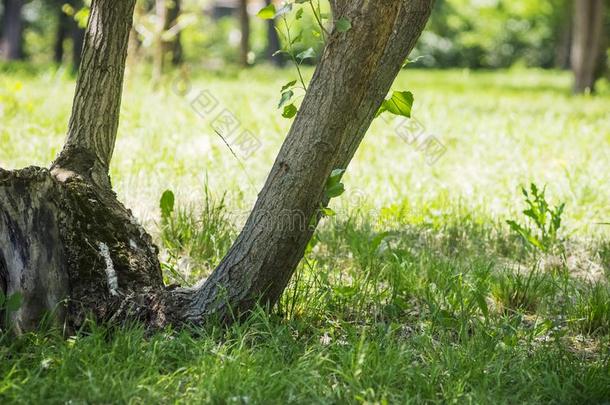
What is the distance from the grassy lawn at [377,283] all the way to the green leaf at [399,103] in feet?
2.36

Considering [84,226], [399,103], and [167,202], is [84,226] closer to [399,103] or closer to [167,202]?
[167,202]

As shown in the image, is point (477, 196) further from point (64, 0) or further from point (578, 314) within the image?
point (64, 0)

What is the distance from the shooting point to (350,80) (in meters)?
2.62

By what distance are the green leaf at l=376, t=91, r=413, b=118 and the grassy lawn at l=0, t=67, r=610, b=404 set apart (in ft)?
2.36

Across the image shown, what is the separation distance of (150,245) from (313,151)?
35.2 inches

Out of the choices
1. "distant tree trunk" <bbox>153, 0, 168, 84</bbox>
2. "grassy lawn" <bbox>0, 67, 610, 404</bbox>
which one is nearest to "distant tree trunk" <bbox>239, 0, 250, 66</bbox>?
"distant tree trunk" <bbox>153, 0, 168, 84</bbox>

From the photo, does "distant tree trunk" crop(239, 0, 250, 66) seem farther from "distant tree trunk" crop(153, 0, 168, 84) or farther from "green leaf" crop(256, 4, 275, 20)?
"green leaf" crop(256, 4, 275, 20)

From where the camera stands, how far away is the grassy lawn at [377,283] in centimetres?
243

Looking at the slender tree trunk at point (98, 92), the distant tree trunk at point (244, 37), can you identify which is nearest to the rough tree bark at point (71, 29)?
the distant tree trunk at point (244, 37)

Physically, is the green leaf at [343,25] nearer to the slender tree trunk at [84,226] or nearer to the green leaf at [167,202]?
the slender tree trunk at [84,226]

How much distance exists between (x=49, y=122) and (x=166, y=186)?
2.12 m

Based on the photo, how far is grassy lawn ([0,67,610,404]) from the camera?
2.43m

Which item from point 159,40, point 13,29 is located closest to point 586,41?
point 159,40

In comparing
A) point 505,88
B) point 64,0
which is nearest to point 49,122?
point 505,88
